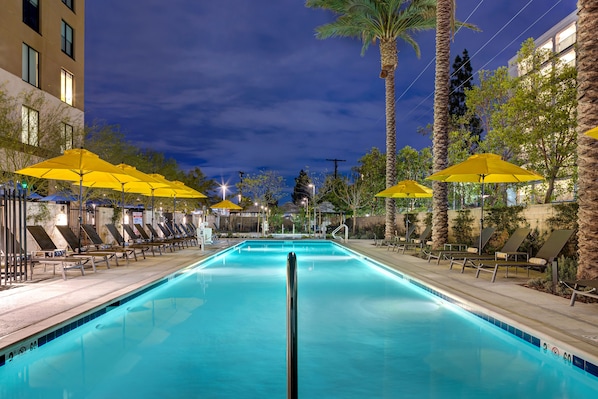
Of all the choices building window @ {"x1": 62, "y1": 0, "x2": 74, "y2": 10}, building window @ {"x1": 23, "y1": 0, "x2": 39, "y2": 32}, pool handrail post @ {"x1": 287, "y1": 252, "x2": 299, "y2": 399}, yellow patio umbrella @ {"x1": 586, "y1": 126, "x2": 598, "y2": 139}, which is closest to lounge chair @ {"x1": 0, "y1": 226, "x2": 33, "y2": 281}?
pool handrail post @ {"x1": 287, "y1": 252, "x2": 299, "y2": 399}

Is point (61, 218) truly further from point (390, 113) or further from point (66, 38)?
point (390, 113)

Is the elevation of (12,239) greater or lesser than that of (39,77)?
lesser

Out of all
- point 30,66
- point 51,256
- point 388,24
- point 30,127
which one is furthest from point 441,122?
point 30,66

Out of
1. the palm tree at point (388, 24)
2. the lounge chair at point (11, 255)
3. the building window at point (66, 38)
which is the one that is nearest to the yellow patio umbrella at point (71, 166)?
the lounge chair at point (11, 255)

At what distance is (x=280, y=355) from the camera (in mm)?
6324

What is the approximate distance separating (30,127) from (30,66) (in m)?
3.83

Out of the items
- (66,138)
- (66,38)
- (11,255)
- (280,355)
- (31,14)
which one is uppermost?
(66,38)

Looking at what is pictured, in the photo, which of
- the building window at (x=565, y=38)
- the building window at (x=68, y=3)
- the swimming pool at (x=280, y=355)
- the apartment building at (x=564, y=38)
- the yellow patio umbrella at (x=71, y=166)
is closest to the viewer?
the swimming pool at (x=280, y=355)

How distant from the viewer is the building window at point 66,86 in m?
24.8

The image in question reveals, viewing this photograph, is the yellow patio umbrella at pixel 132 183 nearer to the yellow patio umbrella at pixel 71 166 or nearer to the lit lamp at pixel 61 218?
the yellow patio umbrella at pixel 71 166

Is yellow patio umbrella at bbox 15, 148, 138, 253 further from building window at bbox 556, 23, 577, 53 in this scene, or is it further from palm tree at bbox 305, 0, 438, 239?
building window at bbox 556, 23, 577, 53

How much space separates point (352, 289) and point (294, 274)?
8462mm

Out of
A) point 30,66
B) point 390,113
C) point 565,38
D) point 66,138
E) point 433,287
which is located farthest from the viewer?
point 565,38

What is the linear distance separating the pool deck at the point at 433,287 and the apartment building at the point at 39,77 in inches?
309
